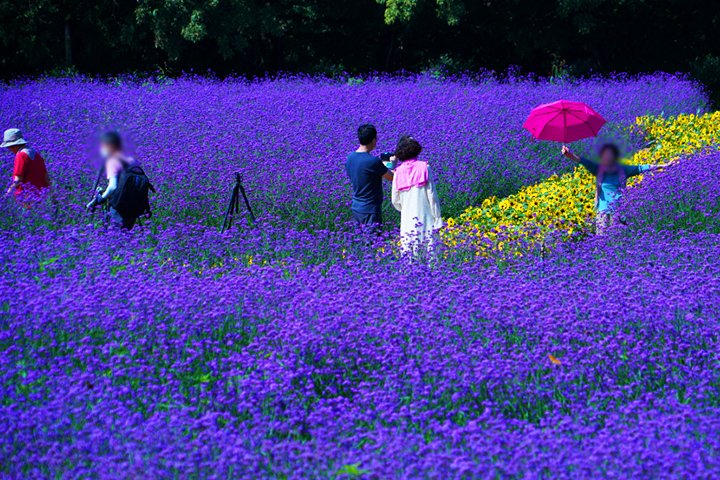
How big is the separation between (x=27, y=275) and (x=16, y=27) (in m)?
18.6

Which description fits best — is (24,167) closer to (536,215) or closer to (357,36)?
(536,215)

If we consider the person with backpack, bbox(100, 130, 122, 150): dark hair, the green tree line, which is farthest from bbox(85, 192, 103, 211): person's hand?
the green tree line

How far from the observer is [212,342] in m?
4.50

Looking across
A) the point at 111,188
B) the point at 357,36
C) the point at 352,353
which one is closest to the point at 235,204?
the point at 111,188

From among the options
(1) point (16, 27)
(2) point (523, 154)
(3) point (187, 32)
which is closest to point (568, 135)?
(2) point (523, 154)

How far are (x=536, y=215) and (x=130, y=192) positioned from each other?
3.17 meters

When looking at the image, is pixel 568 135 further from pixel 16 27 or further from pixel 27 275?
pixel 16 27

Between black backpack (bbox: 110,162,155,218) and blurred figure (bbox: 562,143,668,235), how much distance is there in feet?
10.7

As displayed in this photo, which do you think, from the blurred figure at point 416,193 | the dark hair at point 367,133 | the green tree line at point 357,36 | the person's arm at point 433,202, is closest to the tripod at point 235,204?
the dark hair at point 367,133

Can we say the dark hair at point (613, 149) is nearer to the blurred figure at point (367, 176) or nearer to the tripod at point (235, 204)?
the blurred figure at point (367, 176)

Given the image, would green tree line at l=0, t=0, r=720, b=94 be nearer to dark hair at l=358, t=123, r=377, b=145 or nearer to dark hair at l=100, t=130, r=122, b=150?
dark hair at l=100, t=130, r=122, b=150

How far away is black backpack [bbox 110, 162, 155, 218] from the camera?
6.79m

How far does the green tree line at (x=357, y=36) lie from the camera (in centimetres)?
2155

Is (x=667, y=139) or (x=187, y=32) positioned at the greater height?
(x=187, y=32)
